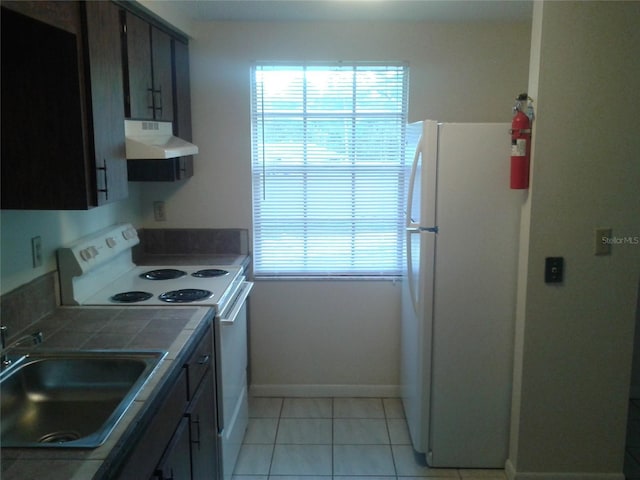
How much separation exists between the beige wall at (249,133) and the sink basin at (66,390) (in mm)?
1734

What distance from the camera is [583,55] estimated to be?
236 centimetres

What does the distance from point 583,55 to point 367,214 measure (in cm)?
154

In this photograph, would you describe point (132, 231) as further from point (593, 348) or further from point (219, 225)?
point (593, 348)

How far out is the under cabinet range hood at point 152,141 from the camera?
2291 mm

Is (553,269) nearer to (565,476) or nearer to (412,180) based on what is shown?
(412,180)

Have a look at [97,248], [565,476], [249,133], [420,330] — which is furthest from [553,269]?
[97,248]

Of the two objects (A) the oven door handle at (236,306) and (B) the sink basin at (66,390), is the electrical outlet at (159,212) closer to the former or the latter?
(A) the oven door handle at (236,306)

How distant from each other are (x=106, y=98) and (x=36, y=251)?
2.28 feet

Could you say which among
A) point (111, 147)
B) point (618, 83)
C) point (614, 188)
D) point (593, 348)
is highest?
point (618, 83)

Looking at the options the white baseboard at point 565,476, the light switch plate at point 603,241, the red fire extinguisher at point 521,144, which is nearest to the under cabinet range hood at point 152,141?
the red fire extinguisher at point 521,144

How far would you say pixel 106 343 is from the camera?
1948 mm

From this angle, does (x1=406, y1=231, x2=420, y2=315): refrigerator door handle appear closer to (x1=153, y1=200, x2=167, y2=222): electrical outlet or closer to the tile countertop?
the tile countertop

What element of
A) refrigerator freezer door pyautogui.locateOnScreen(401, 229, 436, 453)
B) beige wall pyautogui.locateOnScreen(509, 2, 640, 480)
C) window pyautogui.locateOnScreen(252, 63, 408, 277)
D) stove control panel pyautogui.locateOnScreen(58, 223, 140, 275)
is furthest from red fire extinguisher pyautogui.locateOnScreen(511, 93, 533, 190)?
stove control panel pyautogui.locateOnScreen(58, 223, 140, 275)

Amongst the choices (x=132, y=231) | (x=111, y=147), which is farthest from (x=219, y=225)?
(x=111, y=147)
